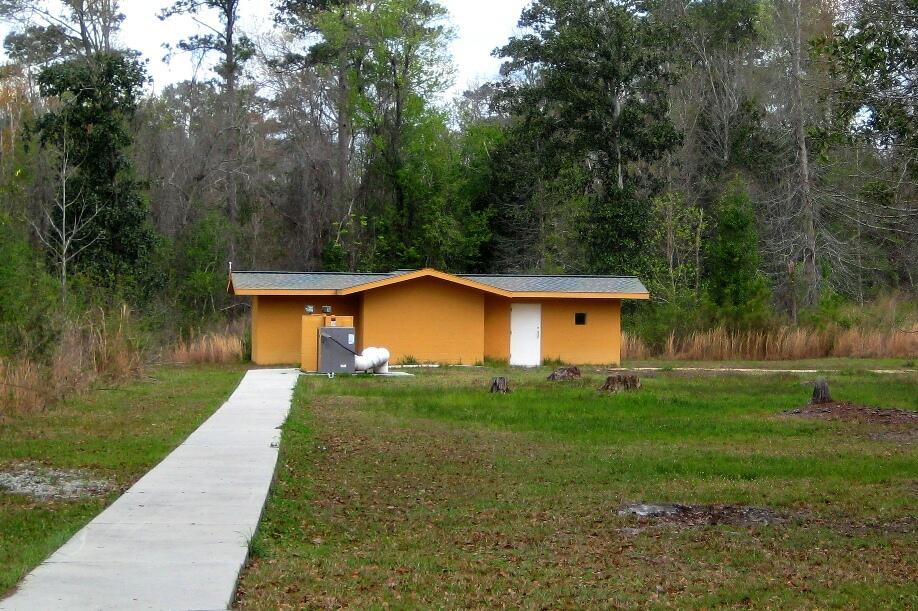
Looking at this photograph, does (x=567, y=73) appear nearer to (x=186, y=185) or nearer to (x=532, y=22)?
(x=532, y=22)

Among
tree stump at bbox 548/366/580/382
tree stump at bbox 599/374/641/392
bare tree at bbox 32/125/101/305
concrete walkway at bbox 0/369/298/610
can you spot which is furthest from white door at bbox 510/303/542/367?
concrete walkway at bbox 0/369/298/610

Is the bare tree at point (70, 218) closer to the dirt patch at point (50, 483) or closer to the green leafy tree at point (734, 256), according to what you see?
the green leafy tree at point (734, 256)

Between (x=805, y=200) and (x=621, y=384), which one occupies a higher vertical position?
(x=805, y=200)

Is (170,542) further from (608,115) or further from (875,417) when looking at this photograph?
(608,115)

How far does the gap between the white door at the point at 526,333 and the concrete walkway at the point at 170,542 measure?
72.5 ft

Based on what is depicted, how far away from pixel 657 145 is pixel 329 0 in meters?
19.4

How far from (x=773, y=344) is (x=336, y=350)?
1694 cm

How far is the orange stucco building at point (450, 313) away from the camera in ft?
112

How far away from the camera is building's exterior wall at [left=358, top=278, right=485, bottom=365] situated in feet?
112

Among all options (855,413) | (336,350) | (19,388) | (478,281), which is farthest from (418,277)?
(855,413)

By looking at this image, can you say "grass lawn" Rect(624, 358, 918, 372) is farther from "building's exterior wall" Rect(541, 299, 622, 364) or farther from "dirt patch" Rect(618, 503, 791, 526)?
"dirt patch" Rect(618, 503, 791, 526)

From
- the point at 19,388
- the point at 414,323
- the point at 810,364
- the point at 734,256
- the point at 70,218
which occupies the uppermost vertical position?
A: the point at 70,218

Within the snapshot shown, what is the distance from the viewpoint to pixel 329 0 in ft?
180

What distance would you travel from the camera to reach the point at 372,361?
29250mm
